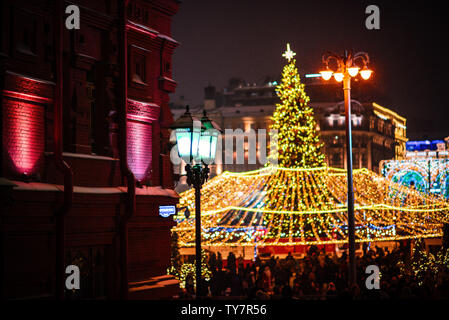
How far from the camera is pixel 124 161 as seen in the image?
60.7 ft

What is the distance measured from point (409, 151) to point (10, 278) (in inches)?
6065

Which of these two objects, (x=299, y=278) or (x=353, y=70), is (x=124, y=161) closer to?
(x=353, y=70)

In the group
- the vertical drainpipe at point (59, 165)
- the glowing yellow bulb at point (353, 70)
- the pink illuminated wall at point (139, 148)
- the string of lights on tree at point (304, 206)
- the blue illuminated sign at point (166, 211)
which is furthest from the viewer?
the string of lights on tree at point (304, 206)

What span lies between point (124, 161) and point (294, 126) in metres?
28.6

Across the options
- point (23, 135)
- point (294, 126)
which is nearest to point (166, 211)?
point (23, 135)

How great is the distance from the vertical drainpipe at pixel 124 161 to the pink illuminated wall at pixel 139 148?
69cm

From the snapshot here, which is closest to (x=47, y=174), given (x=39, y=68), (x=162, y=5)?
(x=39, y=68)

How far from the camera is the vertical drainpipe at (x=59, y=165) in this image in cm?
1597

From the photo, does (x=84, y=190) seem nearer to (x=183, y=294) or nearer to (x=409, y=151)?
(x=183, y=294)

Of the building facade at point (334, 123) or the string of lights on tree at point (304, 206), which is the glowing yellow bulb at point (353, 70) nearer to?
the string of lights on tree at point (304, 206)

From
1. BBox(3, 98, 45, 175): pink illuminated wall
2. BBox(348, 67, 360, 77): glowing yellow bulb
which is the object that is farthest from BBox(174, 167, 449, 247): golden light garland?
BBox(3, 98, 45, 175): pink illuminated wall

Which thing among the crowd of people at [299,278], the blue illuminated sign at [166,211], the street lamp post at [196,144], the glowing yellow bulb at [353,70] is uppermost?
the glowing yellow bulb at [353,70]

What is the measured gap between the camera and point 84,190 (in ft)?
54.9

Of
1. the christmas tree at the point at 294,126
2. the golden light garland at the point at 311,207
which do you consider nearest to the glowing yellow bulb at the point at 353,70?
the golden light garland at the point at 311,207
